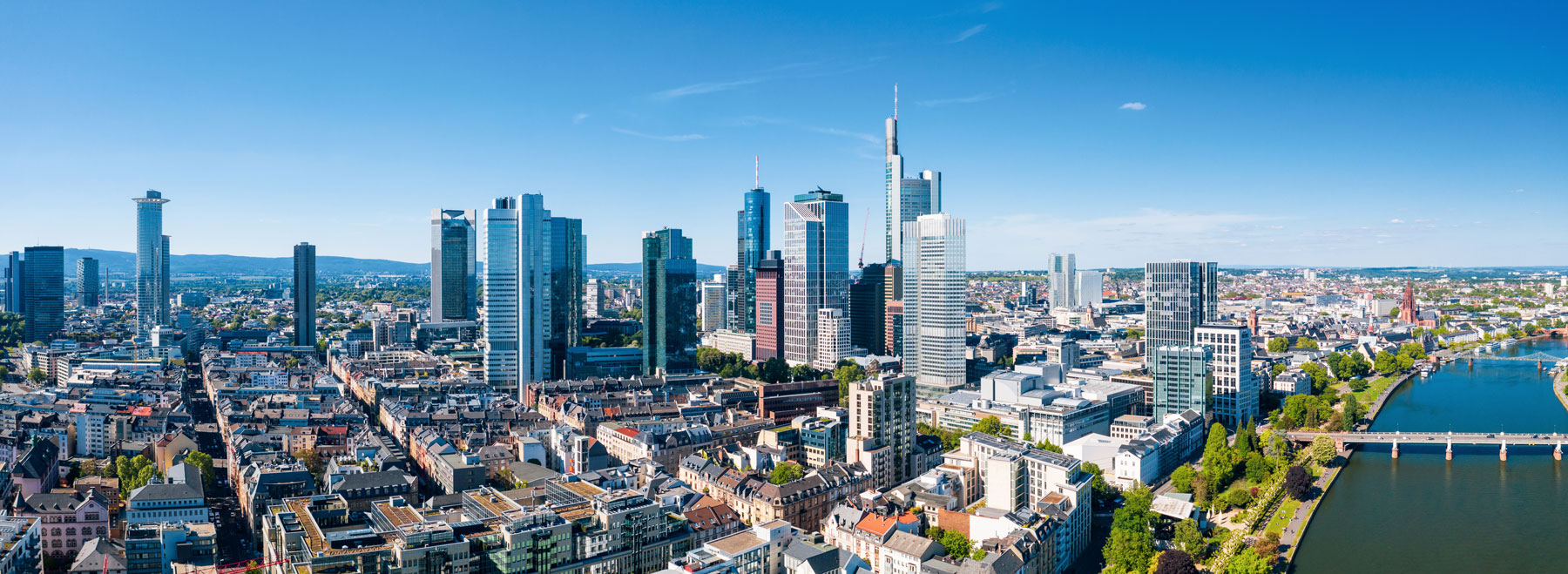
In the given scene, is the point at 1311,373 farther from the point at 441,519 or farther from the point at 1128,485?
the point at 441,519

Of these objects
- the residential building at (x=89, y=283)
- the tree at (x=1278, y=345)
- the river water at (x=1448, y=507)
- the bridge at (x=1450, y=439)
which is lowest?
the river water at (x=1448, y=507)

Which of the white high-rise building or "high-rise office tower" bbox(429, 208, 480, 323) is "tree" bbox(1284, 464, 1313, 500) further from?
"high-rise office tower" bbox(429, 208, 480, 323)

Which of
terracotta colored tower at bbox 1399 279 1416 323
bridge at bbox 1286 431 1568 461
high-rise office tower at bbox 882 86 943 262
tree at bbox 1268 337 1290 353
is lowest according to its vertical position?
bridge at bbox 1286 431 1568 461

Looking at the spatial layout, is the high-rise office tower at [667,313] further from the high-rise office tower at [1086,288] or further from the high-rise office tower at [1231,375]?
the high-rise office tower at [1086,288]

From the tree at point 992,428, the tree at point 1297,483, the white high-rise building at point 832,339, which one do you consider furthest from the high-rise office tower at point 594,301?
the tree at point 1297,483

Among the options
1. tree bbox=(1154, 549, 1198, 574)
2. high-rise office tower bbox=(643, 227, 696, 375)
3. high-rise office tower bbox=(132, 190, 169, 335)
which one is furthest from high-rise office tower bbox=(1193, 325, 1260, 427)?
high-rise office tower bbox=(132, 190, 169, 335)

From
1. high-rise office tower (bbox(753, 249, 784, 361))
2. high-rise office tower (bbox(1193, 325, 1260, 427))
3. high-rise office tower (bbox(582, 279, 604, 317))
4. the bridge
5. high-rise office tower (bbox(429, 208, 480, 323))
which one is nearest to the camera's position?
the bridge
